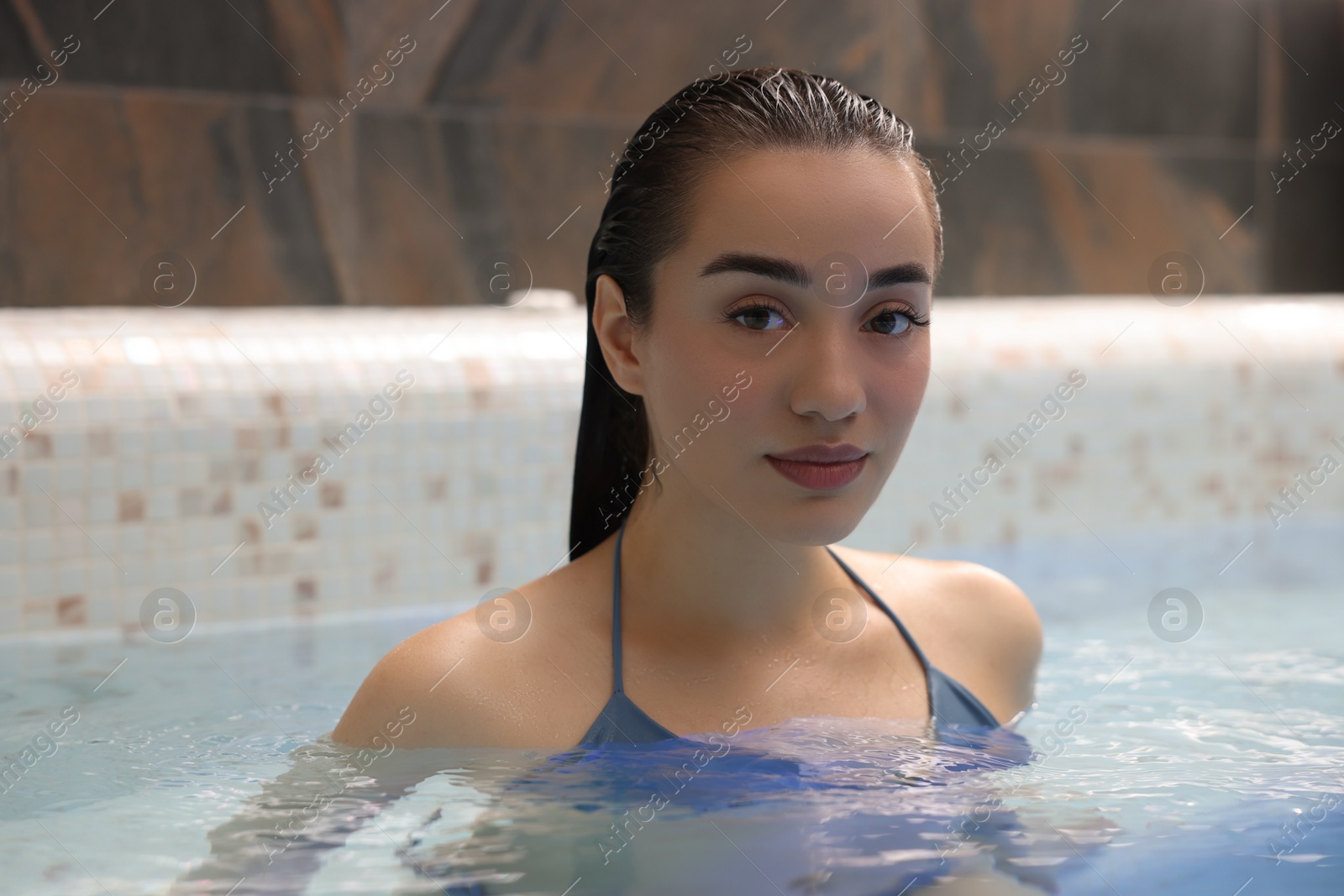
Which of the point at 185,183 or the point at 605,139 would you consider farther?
the point at 605,139

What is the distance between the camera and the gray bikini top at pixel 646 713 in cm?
130

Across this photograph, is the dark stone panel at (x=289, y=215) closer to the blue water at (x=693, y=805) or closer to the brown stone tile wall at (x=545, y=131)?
the brown stone tile wall at (x=545, y=131)

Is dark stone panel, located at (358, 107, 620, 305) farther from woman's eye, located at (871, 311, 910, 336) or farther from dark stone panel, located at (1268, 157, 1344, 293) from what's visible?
dark stone panel, located at (1268, 157, 1344, 293)

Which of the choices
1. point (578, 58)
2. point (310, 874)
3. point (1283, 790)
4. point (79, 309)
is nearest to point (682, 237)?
point (310, 874)

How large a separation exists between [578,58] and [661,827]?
2.53 meters

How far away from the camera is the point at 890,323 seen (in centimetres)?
121

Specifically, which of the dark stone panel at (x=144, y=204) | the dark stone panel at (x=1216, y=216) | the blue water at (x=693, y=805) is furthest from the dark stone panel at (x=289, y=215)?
the dark stone panel at (x=1216, y=216)

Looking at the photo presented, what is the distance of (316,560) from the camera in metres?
2.10

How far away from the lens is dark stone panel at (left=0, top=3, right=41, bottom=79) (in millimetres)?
2775

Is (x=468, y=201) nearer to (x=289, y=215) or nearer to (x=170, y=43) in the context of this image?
(x=289, y=215)

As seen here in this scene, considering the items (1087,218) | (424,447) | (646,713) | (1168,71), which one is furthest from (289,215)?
(1168,71)

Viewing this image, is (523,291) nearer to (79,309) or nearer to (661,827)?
(79,309)

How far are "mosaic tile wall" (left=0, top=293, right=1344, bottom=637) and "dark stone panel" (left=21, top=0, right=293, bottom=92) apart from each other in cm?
54

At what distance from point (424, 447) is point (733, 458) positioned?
109 cm
